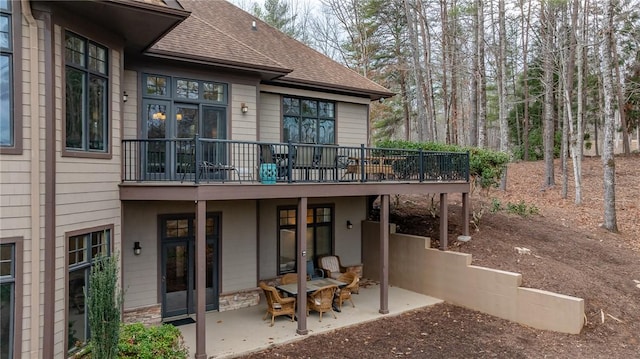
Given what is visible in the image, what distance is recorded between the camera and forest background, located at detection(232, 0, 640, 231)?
18.2 metres

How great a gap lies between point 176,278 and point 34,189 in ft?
14.4

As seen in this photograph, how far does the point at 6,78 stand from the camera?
5.30 m

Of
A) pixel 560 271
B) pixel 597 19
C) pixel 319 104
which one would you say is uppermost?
pixel 597 19

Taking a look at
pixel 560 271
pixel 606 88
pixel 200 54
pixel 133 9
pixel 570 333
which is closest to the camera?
pixel 133 9

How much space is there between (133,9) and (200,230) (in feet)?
12.4

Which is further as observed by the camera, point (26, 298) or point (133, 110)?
point (133, 110)

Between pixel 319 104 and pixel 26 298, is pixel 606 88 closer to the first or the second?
pixel 319 104

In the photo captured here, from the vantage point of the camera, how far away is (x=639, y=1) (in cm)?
2097

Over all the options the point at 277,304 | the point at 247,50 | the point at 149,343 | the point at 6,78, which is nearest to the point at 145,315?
the point at 149,343

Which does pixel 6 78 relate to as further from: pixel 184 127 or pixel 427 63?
pixel 427 63

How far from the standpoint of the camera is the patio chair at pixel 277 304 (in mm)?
8684

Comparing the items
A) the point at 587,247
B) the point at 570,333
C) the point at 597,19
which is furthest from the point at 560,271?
the point at 597,19

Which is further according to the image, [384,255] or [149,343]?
[384,255]

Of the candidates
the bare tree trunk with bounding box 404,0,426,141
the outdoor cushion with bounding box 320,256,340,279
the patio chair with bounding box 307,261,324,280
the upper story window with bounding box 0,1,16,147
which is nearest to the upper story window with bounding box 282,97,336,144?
the outdoor cushion with bounding box 320,256,340,279
